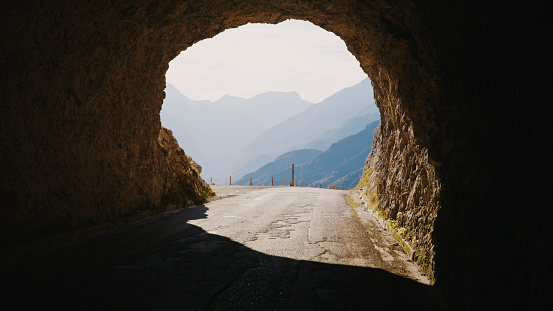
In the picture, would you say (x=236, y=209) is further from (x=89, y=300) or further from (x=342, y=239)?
(x=89, y=300)

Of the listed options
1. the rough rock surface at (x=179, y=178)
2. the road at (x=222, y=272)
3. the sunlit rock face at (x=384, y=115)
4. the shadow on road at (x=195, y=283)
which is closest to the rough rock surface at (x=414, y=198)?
the sunlit rock face at (x=384, y=115)

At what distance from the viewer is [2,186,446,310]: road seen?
14.3ft

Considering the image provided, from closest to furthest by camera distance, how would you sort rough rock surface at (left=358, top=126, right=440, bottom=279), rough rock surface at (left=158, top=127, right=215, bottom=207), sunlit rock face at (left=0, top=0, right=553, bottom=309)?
sunlit rock face at (left=0, top=0, right=553, bottom=309) < rough rock surface at (left=358, top=126, right=440, bottom=279) < rough rock surface at (left=158, top=127, right=215, bottom=207)

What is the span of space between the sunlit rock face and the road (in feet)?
2.74

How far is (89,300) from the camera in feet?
14.3

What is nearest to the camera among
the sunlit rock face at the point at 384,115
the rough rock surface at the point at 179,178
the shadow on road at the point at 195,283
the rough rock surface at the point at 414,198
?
the sunlit rock face at the point at 384,115

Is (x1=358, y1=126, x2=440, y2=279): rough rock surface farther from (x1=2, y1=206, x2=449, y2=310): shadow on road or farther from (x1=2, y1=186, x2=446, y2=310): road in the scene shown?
(x1=2, y1=206, x2=449, y2=310): shadow on road

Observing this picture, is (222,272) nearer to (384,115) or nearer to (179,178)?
(384,115)

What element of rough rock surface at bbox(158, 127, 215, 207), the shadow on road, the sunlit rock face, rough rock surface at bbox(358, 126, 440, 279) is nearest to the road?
the shadow on road

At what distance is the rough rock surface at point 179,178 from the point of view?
14.3 metres

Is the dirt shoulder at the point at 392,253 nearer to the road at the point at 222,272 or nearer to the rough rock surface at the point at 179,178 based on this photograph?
the road at the point at 222,272

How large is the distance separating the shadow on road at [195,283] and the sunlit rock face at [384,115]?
0.90 metres

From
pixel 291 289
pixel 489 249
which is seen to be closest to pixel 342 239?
pixel 291 289

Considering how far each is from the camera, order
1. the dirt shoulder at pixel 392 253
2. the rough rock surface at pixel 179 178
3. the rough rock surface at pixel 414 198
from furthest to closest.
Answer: the rough rock surface at pixel 179 178
the rough rock surface at pixel 414 198
the dirt shoulder at pixel 392 253
